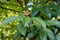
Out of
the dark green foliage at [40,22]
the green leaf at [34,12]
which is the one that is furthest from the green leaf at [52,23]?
the green leaf at [34,12]

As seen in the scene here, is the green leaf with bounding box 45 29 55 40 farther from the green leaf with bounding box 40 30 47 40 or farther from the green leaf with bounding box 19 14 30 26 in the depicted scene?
the green leaf with bounding box 19 14 30 26

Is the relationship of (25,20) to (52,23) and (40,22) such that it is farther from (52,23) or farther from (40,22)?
(52,23)

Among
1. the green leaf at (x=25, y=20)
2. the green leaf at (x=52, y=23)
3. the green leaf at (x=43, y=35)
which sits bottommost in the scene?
the green leaf at (x=43, y=35)

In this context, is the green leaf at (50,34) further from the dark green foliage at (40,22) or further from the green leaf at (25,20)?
the green leaf at (25,20)

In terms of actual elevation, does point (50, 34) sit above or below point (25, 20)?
below

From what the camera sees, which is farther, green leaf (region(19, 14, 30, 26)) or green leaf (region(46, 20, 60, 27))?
green leaf (region(46, 20, 60, 27))

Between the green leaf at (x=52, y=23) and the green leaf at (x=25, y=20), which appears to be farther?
the green leaf at (x=52, y=23)

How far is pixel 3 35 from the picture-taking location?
8.67 feet

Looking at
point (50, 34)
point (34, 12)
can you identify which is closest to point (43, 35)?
point (50, 34)

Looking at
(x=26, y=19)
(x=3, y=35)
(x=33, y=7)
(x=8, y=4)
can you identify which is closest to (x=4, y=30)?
(x=3, y=35)

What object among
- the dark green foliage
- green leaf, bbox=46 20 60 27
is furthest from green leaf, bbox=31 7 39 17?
green leaf, bbox=46 20 60 27

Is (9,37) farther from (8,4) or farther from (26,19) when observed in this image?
(26,19)

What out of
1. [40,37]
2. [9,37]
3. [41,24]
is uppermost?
[41,24]

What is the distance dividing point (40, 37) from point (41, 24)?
0.43 ft
